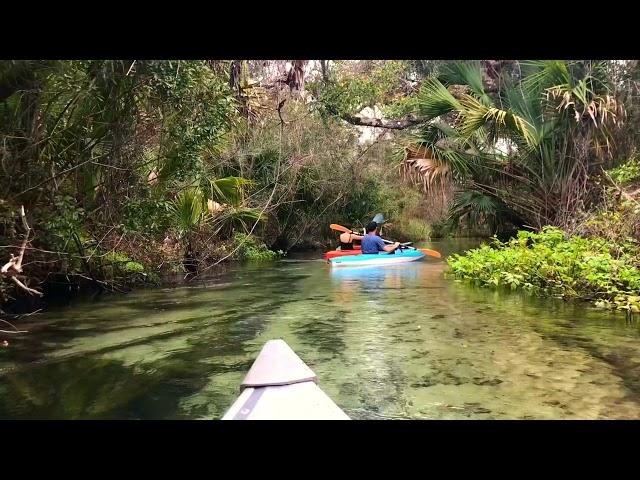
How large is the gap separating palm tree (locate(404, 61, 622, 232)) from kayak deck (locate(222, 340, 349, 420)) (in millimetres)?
9919

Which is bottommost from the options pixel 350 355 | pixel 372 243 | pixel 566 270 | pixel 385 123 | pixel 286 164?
pixel 350 355

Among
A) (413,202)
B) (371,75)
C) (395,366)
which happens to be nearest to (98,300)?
(395,366)

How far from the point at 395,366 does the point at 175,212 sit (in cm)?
589

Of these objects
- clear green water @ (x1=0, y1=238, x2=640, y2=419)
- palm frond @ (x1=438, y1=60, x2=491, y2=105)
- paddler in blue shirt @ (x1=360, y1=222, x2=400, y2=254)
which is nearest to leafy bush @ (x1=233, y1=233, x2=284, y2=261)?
paddler in blue shirt @ (x1=360, y1=222, x2=400, y2=254)

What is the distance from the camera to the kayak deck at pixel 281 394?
2.87 m

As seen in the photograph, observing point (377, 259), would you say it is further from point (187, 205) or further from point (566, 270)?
point (566, 270)

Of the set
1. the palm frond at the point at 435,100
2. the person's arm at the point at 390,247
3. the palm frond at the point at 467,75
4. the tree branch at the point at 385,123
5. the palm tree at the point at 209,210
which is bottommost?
the person's arm at the point at 390,247

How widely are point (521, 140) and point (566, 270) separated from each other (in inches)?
201

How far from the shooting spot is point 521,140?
13195 mm

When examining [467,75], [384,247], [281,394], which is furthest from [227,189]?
[281,394]

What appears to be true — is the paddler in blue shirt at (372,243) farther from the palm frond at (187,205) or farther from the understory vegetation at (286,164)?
the palm frond at (187,205)

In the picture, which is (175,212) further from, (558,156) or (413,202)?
(413,202)

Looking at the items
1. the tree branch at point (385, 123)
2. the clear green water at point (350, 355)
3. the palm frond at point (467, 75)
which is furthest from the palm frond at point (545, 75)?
the tree branch at point (385, 123)

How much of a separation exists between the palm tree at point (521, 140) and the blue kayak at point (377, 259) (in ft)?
5.61
